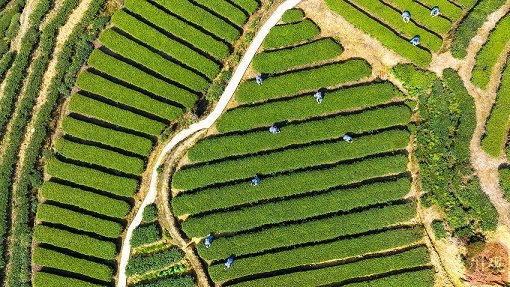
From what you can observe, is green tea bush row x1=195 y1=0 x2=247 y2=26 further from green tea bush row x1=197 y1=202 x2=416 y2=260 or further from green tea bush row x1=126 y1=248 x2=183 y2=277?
green tea bush row x1=126 y1=248 x2=183 y2=277

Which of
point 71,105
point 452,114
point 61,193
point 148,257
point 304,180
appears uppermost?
point 71,105

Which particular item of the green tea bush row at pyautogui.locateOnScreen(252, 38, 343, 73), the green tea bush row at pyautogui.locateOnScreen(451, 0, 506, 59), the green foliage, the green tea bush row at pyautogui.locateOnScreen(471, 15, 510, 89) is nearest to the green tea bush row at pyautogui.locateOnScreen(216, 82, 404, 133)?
the green tea bush row at pyautogui.locateOnScreen(252, 38, 343, 73)

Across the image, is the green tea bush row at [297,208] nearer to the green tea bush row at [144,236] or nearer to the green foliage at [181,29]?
the green tea bush row at [144,236]

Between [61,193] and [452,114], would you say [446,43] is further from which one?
[61,193]

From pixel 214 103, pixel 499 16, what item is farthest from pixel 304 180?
pixel 499 16

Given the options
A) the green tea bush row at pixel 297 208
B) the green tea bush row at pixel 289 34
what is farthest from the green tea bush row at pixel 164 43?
the green tea bush row at pixel 297 208

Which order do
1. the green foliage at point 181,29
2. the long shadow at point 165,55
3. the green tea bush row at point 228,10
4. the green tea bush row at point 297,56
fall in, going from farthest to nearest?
the long shadow at point 165,55, the green tea bush row at point 228,10, the green foliage at point 181,29, the green tea bush row at point 297,56

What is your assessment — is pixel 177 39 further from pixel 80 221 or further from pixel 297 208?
pixel 297 208
